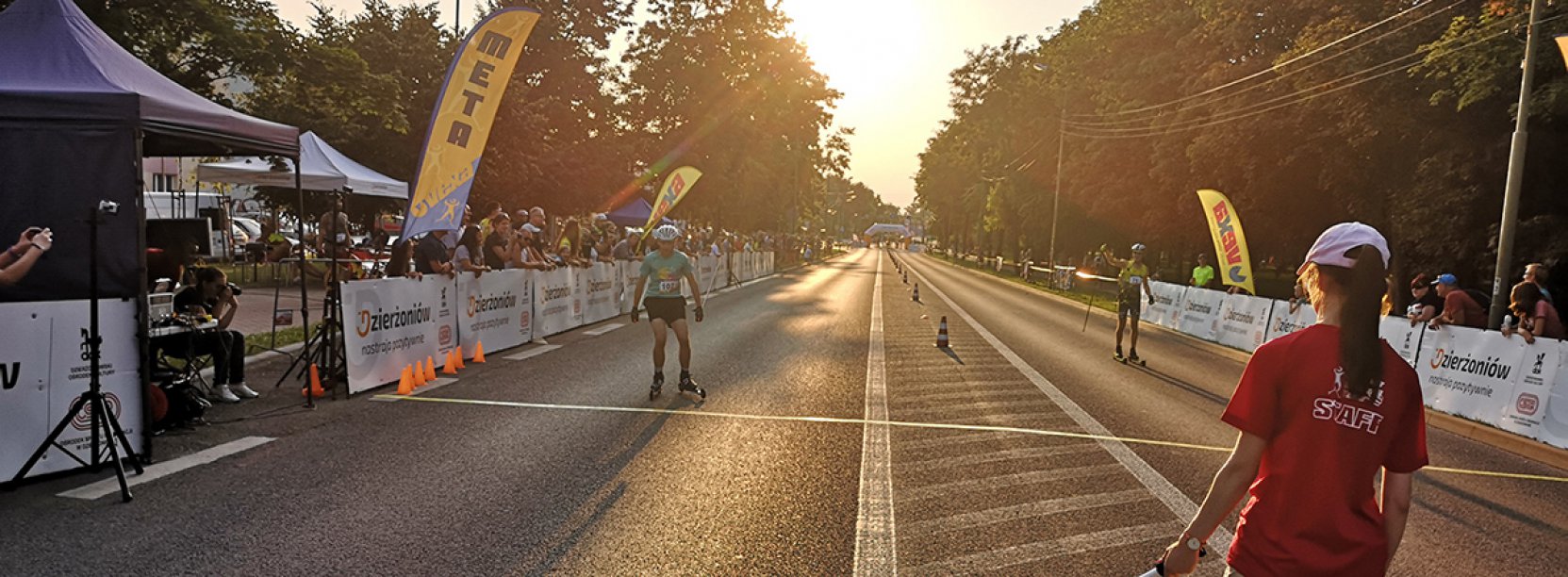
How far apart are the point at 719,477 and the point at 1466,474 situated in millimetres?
6458

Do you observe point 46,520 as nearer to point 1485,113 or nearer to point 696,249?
point 696,249

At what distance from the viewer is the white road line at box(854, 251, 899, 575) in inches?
169

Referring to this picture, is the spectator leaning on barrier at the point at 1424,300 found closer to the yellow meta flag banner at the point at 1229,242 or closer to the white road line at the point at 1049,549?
the yellow meta flag banner at the point at 1229,242

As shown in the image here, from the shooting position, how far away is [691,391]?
9062mm

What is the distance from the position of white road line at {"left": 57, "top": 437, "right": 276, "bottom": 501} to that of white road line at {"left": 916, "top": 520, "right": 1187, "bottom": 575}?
512 cm

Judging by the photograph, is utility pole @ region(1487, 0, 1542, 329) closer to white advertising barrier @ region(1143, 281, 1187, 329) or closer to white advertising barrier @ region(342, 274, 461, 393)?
white advertising barrier @ region(1143, 281, 1187, 329)

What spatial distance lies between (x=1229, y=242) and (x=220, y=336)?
731 inches

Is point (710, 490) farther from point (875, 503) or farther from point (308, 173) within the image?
point (308, 173)

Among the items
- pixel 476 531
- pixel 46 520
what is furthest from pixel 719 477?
pixel 46 520

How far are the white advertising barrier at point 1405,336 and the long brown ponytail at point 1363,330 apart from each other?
10.6 meters

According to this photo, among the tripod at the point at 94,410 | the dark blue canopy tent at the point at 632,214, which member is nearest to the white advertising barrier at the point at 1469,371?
the tripod at the point at 94,410

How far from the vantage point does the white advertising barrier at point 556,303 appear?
1334 cm


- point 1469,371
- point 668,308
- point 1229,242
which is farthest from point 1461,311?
point 668,308

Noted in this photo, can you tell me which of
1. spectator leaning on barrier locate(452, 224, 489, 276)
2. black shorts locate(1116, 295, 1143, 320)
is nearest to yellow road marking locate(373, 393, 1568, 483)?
spectator leaning on barrier locate(452, 224, 489, 276)
